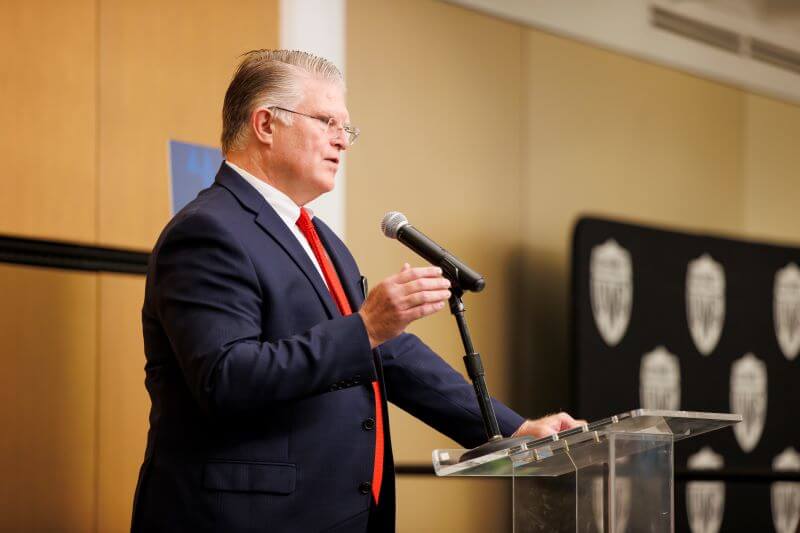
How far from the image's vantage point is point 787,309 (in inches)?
224

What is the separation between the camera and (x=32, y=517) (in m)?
3.29

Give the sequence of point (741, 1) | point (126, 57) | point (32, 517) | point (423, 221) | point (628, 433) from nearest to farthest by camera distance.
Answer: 1. point (628, 433)
2. point (32, 517)
3. point (126, 57)
4. point (423, 221)
5. point (741, 1)

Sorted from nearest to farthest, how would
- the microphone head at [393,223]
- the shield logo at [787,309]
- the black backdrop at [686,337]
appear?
the microphone head at [393,223] → the black backdrop at [686,337] → the shield logo at [787,309]

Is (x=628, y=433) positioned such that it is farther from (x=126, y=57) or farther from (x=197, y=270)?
(x=126, y=57)

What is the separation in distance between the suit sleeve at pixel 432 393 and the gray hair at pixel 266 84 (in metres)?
0.51

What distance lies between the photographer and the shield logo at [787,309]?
5.63 metres

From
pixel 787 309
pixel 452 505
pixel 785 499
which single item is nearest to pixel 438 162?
pixel 452 505

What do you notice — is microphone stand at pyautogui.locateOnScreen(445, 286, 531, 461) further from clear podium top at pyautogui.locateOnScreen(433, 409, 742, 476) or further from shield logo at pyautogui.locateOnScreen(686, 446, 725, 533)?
shield logo at pyautogui.locateOnScreen(686, 446, 725, 533)

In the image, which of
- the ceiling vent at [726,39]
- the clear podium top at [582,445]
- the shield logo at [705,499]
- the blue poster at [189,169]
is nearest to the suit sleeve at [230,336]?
the clear podium top at [582,445]

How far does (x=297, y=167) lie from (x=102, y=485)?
1.88 metres

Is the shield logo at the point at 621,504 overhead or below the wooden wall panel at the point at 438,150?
below

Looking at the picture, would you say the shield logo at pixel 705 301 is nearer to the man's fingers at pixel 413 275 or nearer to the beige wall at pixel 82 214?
the beige wall at pixel 82 214

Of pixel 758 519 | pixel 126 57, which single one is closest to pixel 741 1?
pixel 758 519

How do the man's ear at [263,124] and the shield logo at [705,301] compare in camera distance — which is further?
the shield logo at [705,301]
